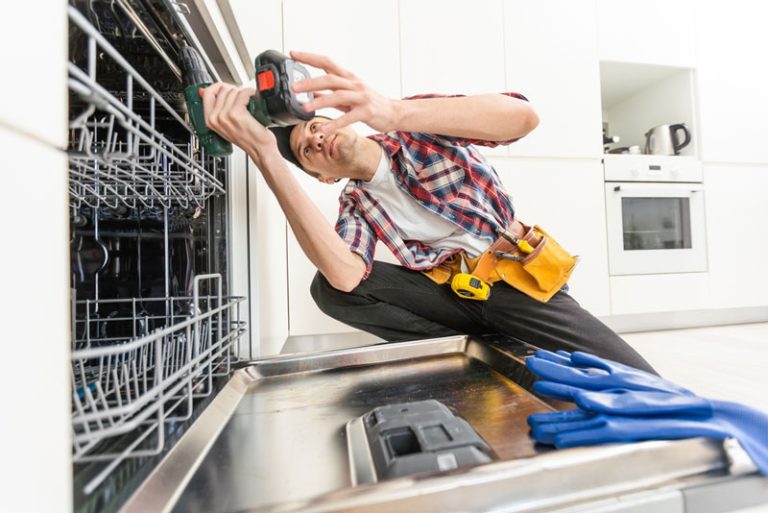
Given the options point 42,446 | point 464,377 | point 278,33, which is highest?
point 278,33

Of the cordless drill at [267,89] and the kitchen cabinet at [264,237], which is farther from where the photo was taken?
the kitchen cabinet at [264,237]

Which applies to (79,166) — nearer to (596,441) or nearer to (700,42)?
(596,441)

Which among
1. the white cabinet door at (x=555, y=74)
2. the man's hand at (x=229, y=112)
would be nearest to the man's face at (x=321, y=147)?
the man's hand at (x=229, y=112)

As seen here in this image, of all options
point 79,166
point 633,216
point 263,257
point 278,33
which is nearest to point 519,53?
point 633,216

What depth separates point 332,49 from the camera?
1652 mm

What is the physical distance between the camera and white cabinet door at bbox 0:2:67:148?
211 millimetres

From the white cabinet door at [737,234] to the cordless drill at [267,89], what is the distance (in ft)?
7.35

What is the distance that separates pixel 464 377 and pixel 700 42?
2401mm

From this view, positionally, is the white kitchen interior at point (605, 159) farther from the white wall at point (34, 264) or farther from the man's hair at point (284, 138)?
the white wall at point (34, 264)

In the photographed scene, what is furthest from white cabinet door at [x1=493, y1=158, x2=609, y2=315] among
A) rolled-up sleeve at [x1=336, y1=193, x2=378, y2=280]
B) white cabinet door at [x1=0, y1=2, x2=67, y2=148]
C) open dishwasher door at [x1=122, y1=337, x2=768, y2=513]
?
white cabinet door at [x1=0, y1=2, x2=67, y2=148]

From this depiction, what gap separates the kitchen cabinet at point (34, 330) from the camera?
0.69 ft

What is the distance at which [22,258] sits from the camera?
222mm

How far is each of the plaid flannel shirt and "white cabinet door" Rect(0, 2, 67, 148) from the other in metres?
0.91

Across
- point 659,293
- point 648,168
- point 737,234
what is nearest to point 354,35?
point 648,168
